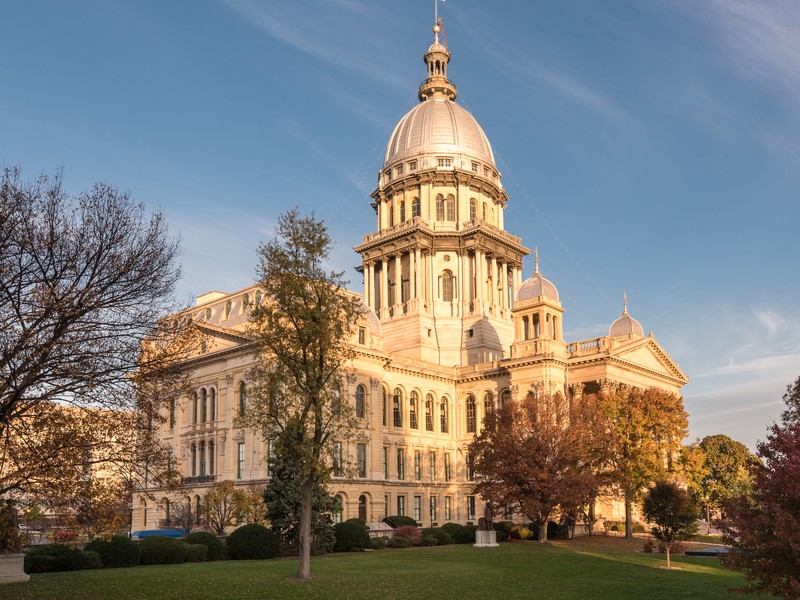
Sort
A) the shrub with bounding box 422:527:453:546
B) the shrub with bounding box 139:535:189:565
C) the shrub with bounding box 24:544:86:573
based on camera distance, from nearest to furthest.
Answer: the shrub with bounding box 24:544:86:573 → the shrub with bounding box 139:535:189:565 → the shrub with bounding box 422:527:453:546

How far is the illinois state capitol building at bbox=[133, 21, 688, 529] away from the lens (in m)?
67.0

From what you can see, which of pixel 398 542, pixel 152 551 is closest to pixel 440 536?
pixel 398 542

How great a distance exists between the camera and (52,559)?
3391cm

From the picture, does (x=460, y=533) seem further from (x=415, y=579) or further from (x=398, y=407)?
(x=415, y=579)

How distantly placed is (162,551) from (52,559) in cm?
634

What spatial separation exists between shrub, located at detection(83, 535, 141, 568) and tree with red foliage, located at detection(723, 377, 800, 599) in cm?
2651

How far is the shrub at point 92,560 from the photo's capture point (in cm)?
3569

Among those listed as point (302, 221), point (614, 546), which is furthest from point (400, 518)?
point (302, 221)

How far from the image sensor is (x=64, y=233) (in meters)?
21.2

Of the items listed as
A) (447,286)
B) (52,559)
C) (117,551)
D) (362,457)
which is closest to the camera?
(52,559)

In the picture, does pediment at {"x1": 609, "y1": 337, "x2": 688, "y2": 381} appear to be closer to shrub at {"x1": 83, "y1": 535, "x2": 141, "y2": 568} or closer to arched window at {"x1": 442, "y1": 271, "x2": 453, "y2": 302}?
arched window at {"x1": 442, "y1": 271, "x2": 453, "y2": 302}

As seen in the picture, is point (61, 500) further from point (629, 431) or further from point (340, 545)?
point (629, 431)

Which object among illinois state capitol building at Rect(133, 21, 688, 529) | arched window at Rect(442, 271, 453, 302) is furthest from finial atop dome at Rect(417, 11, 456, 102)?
arched window at Rect(442, 271, 453, 302)

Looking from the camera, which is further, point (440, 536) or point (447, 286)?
point (447, 286)
